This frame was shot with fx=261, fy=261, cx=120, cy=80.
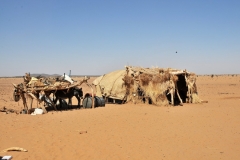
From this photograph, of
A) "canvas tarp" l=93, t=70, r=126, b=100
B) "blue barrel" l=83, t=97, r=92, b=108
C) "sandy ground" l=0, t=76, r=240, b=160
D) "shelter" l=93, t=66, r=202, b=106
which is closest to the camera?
"sandy ground" l=0, t=76, r=240, b=160

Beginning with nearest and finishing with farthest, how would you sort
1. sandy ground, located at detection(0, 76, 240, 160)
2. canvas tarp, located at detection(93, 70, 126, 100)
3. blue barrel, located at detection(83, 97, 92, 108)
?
sandy ground, located at detection(0, 76, 240, 160) → blue barrel, located at detection(83, 97, 92, 108) → canvas tarp, located at detection(93, 70, 126, 100)

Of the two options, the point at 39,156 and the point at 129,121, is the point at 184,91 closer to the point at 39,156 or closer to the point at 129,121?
the point at 129,121

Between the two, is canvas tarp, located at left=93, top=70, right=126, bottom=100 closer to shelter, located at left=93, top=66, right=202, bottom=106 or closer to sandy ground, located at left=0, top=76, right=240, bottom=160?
shelter, located at left=93, top=66, right=202, bottom=106

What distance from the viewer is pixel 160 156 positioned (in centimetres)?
784

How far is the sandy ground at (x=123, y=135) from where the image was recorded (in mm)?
8055

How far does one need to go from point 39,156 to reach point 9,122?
529cm

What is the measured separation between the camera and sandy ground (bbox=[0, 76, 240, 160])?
805cm

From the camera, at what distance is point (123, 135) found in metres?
10.1

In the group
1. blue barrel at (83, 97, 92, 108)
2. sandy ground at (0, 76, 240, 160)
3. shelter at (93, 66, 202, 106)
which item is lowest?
sandy ground at (0, 76, 240, 160)

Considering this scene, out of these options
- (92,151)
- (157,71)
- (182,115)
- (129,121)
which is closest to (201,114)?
(182,115)

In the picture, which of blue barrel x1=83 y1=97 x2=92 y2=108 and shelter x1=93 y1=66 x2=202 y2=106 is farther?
shelter x1=93 y1=66 x2=202 y2=106

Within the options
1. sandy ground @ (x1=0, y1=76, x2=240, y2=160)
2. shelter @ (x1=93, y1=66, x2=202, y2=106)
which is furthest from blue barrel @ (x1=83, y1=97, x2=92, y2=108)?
shelter @ (x1=93, y1=66, x2=202, y2=106)

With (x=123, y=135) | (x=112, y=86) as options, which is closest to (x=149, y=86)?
(x=112, y=86)

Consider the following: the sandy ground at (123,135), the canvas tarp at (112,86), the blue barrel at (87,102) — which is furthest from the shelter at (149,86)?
the sandy ground at (123,135)
